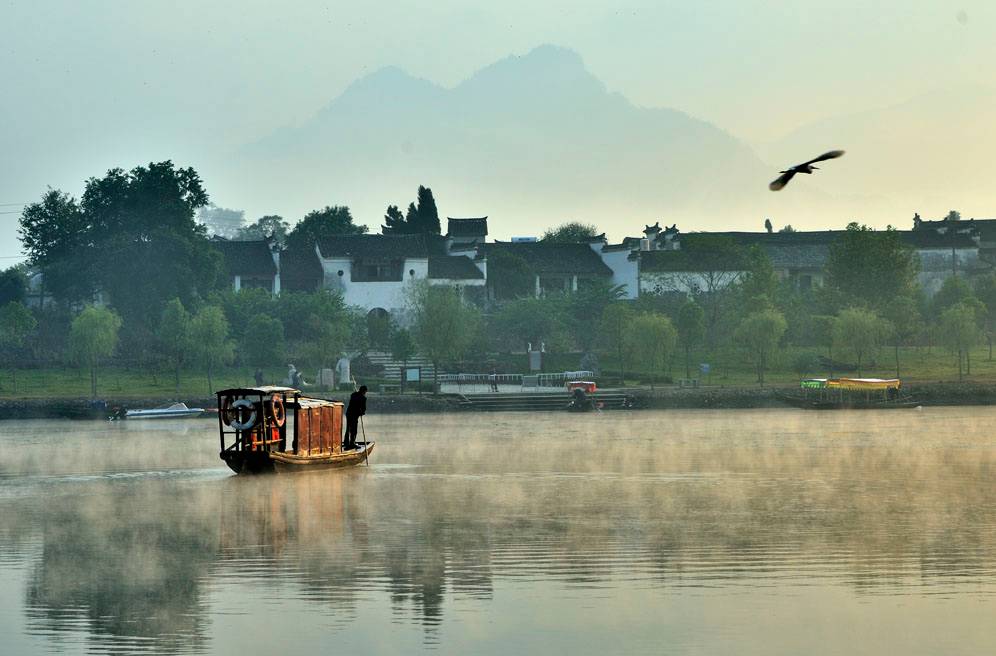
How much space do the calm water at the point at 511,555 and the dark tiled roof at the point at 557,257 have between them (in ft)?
218

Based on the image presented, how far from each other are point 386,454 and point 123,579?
2465 centimetres

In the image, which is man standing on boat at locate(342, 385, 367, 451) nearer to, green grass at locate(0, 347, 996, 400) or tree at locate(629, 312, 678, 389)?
green grass at locate(0, 347, 996, 400)

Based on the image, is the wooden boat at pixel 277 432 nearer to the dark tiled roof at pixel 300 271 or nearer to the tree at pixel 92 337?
the tree at pixel 92 337

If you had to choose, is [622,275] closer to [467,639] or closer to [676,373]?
[676,373]

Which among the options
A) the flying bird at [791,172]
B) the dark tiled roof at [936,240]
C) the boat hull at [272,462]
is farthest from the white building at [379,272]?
the flying bird at [791,172]

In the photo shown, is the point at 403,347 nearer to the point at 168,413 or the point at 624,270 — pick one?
the point at 168,413

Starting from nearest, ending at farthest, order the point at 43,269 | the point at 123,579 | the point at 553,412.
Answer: the point at 123,579 → the point at 553,412 → the point at 43,269

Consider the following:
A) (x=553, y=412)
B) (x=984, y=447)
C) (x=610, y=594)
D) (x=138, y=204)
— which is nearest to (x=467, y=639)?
(x=610, y=594)

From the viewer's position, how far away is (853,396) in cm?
7419

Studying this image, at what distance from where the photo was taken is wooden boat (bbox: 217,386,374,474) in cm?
3544

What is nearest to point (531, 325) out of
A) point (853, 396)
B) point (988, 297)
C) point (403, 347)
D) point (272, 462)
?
point (403, 347)

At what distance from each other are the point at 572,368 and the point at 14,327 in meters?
33.0

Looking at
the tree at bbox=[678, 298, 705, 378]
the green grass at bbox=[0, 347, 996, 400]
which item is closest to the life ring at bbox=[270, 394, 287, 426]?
the green grass at bbox=[0, 347, 996, 400]

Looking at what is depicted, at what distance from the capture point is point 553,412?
236 feet
